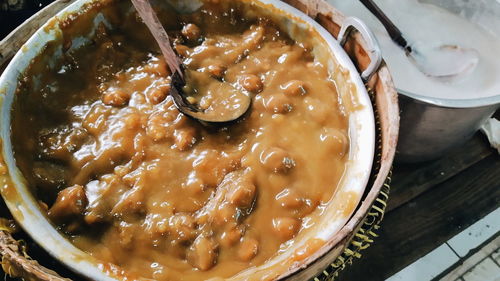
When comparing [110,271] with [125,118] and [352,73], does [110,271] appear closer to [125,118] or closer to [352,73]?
[125,118]

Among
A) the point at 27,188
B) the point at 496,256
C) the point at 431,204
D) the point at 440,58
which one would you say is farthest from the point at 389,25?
the point at 27,188

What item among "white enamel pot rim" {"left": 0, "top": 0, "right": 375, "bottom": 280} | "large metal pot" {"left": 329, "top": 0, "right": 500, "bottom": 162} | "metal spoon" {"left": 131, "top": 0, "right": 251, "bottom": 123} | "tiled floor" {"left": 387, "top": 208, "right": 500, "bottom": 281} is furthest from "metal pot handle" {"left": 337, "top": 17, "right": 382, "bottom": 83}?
"tiled floor" {"left": 387, "top": 208, "right": 500, "bottom": 281}

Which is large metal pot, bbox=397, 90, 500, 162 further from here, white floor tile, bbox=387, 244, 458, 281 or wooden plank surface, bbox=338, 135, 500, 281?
white floor tile, bbox=387, 244, 458, 281

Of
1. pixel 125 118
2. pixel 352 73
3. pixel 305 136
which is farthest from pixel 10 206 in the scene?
pixel 352 73

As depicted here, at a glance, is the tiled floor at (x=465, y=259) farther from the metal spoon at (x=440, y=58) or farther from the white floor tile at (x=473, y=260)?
the metal spoon at (x=440, y=58)

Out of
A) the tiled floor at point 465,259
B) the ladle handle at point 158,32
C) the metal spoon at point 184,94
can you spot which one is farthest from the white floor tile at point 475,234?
the ladle handle at point 158,32

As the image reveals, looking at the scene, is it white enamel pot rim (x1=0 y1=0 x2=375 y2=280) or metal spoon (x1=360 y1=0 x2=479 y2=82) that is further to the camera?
metal spoon (x1=360 y1=0 x2=479 y2=82)
